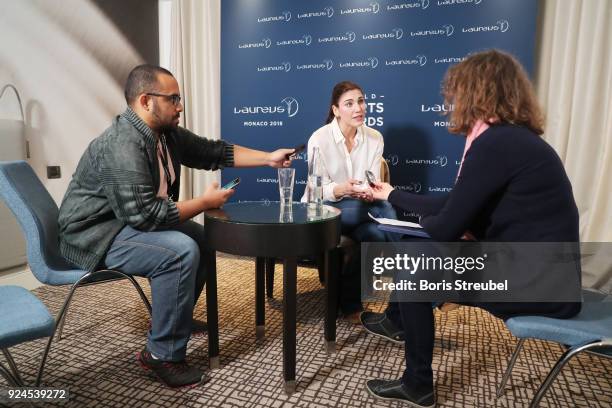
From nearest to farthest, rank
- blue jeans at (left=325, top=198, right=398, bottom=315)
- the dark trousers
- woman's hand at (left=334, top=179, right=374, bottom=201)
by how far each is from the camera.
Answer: the dark trousers, woman's hand at (left=334, top=179, right=374, bottom=201), blue jeans at (left=325, top=198, right=398, bottom=315)

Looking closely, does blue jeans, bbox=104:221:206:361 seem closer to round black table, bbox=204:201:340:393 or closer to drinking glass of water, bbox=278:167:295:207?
round black table, bbox=204:201:340:393

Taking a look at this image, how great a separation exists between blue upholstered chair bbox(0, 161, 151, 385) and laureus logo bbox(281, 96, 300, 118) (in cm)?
196

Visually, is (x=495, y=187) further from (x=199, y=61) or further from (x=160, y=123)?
(x=199, y=61)

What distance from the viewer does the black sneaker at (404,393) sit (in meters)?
1.48

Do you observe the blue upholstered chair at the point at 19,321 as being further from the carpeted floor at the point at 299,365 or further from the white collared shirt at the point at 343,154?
the white collared shirt at the point at 343,154

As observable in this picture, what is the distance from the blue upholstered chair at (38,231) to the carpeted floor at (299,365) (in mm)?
306

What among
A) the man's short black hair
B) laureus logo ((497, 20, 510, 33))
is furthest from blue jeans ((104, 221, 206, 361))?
laureus logo ((497, 20, 510, 33))

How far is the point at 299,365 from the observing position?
1.81 meters

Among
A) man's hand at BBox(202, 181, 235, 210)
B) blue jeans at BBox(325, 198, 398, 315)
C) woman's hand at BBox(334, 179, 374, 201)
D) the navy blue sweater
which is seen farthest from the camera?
blue jeans at BBox(325, 198, 398, 315)

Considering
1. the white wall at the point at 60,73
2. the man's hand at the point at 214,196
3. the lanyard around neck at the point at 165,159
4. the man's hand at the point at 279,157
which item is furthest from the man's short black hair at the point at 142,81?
the white wall at the point at 60,73

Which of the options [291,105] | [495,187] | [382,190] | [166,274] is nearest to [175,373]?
[166,274]

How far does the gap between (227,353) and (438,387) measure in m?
0.92

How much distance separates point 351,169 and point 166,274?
1374 mm

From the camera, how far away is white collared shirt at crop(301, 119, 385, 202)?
258cm
